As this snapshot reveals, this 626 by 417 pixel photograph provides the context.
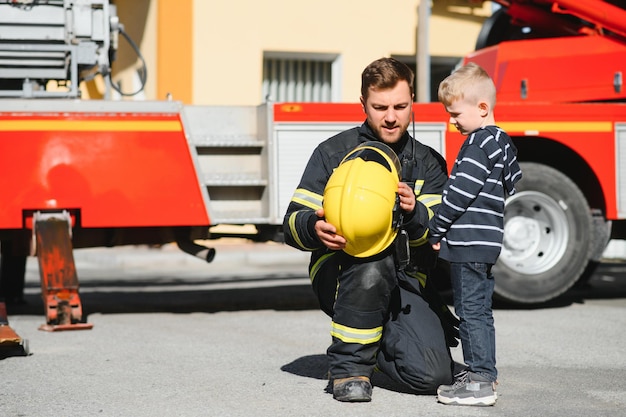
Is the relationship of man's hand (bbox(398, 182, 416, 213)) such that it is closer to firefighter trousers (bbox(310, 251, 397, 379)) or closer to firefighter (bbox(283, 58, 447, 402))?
firefighter (bbox(283, 58, 447, 402))

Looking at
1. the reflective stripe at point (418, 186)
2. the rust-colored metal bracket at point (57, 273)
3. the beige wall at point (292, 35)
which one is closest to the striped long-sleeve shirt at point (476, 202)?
the reflective stripe at point (418, 186)

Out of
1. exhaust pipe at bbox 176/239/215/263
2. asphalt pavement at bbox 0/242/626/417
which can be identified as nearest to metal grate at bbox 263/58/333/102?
asphalt pavement at bbox 0/242/626/417

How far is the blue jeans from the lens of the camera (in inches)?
180

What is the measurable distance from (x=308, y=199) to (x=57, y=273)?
2.95 meters

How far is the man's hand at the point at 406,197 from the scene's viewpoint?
453cm

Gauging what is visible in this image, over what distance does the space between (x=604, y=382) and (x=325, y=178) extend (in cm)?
172

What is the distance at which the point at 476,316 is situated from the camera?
4.60 meters

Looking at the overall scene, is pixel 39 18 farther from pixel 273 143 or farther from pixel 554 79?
pixel 554 79

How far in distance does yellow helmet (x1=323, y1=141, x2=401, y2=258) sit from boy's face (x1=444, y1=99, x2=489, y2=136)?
0.41 meters

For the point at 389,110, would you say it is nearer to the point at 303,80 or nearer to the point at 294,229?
the point at 294,229

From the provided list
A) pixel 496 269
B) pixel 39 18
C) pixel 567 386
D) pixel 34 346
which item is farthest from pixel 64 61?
pixel 567 386

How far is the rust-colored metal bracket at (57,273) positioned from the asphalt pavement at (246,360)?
13 centimetres

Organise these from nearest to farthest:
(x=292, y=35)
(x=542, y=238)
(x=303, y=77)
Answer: (x=542, y=238) < (x=292, y=35) < (x=303, y=77)

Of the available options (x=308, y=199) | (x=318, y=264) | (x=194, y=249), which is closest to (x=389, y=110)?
(x=308, y=199)
